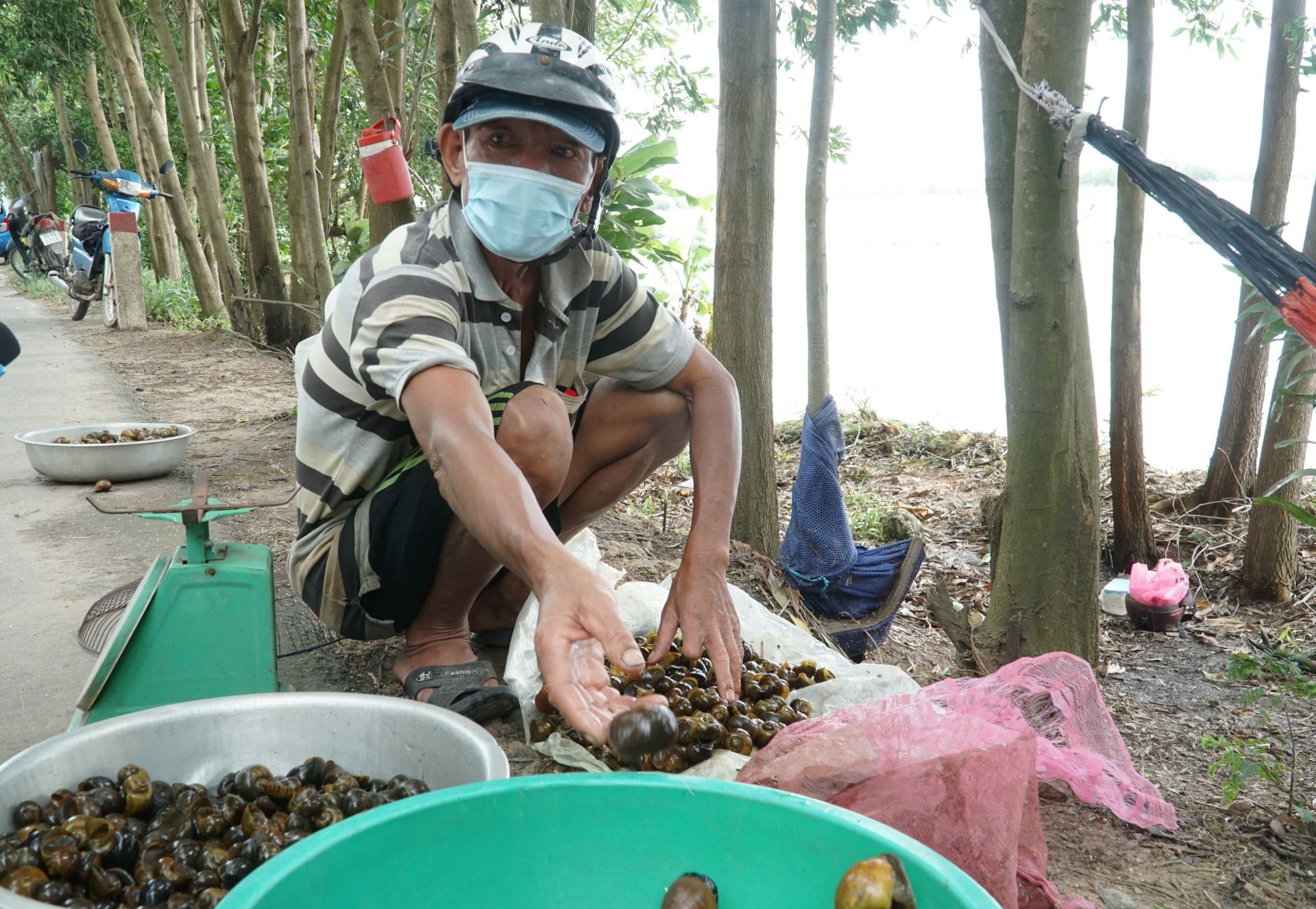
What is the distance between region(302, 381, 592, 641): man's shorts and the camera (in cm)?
231

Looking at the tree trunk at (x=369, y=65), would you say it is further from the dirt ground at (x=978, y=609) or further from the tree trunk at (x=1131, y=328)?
the tree trunk at (x=1131, y=328)

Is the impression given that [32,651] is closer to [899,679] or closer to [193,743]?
[193,743]

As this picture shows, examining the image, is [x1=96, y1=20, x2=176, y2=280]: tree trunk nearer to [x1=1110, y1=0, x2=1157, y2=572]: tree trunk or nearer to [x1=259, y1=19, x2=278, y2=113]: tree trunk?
[x1=259, y1=19, x2=278, y2=113]: tree trunk

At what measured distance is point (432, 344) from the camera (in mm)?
1957

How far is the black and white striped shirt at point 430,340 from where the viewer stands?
208 centimetres

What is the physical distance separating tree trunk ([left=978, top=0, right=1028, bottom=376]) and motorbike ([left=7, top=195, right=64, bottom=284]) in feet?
A: 50.3

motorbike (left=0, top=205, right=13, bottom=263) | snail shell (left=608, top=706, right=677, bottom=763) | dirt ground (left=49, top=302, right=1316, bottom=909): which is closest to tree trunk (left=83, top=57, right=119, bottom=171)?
motorbike (left=0, top=205, right=13, bottom=263)

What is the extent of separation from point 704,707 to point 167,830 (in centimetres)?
110

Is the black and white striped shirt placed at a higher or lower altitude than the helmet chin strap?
lower

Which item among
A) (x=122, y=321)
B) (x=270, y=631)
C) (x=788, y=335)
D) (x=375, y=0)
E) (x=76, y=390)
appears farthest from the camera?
(x=788, y=335)

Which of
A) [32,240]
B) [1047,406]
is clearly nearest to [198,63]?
[32,240]

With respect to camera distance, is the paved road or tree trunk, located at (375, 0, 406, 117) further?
tree trunk, located at (375, 0, 406, 117)

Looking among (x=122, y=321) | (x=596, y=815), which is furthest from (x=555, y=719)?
(x=122, y=321)

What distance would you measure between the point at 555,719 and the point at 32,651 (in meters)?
1.64
